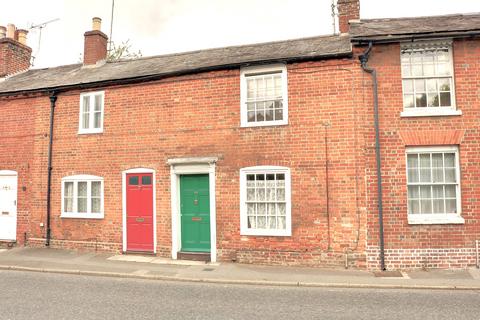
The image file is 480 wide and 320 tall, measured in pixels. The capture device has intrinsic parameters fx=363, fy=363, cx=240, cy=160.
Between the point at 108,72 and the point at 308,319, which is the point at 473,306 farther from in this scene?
the point at 108,72

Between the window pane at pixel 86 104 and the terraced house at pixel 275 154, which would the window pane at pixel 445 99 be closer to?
the terraced house at pixel 275 154

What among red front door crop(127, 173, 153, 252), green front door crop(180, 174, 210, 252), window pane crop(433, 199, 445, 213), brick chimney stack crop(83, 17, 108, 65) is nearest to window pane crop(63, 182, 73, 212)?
red front door crop(127, 173, 153, 252)

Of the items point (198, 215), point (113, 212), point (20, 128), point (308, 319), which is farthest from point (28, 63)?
point (308, 319)

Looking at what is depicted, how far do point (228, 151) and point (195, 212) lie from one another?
213 centimetres

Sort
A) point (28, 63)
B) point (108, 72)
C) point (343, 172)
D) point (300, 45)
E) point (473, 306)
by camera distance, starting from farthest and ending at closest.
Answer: point (28, 63) → point (108, 72) → point (300, 45) → point (343, 172) → point (473, 306)

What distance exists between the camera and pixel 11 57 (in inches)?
653

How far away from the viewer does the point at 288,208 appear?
10.0m

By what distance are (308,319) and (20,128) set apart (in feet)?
40.3

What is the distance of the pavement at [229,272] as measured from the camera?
8.16m

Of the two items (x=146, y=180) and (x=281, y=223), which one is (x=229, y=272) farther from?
(x=146, y=180)

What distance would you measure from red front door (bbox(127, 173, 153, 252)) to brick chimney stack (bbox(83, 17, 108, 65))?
20.7 feet

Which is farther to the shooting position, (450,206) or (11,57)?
(11,57)

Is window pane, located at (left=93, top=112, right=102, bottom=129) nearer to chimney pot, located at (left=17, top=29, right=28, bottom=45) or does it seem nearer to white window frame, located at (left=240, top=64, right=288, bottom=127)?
white window frame, located at (left=240, top=64, right=288, bottom=127)

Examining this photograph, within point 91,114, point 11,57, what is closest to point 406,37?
point 91,114
